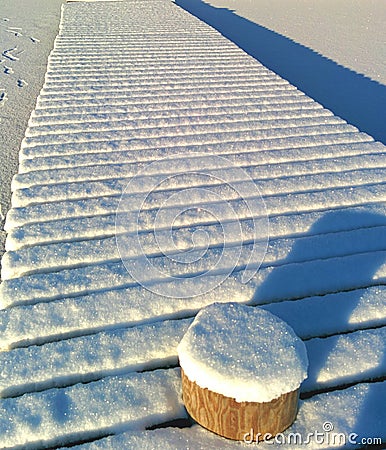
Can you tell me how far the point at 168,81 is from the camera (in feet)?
16.7

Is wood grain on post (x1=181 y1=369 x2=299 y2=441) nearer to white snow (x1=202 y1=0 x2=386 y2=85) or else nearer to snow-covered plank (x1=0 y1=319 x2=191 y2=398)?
snow-covered plank (x1=0 y1=319 x2=191 y2=398)

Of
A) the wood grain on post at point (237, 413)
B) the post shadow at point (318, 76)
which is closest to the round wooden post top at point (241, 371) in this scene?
the wood grain on post at point (237, 413)

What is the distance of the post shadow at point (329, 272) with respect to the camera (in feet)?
6.89

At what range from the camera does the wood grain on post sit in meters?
1.43

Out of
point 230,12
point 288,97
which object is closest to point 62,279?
point 288,97

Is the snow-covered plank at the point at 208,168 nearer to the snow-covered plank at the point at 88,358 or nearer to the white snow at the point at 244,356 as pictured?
the snow-covered plank at the point at 88,358

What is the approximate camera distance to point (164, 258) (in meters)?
2.42

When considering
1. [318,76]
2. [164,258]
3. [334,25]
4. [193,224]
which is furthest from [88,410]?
[334,25]

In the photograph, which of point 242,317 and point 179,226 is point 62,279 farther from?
point 242,317

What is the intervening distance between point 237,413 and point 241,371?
0.16 m

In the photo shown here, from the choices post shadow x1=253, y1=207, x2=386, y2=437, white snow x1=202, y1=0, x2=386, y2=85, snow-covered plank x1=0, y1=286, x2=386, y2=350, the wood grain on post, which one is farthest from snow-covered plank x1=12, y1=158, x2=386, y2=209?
white snow x1=202, y1=0, x2=386, y2=85

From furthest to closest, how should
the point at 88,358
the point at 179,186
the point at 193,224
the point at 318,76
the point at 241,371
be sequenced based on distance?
1. the point at 318,76
2. the point at 179,186
3. the point at 193,224
4. the point at 88,358
5. the point at 241,371

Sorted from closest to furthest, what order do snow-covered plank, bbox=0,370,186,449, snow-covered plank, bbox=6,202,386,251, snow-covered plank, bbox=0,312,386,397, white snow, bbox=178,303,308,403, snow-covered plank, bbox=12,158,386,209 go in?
1. white snow, bbox=178,303,308,403
2. snow-covered plank, bbox=0,370,186,449
3. snow-covered plank, bbox=0,312,386,397
4. snow-covered plank, bbox=6,202,386,251
5. snow-covered plank, bbox=12,158,386,209

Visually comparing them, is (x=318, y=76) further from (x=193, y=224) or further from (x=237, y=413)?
(x=237, y=413)
